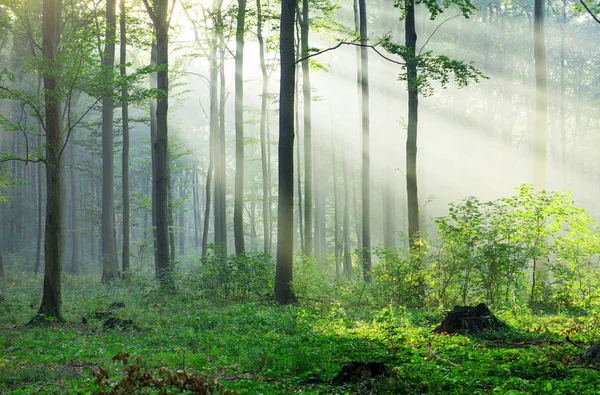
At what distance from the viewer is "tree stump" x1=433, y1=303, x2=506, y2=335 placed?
8328mm

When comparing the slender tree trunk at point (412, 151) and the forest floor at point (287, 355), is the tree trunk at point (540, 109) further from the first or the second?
the forest floor at point (287, 355)

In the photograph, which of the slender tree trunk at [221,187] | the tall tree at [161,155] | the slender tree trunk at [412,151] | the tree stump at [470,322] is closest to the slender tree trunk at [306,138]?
the slender tree trunk at [221,187]

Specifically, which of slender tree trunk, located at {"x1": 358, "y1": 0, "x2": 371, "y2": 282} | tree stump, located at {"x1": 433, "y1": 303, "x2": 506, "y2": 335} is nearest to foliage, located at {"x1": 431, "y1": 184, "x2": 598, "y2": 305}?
tree stump, located at {"x1": 433, "y1": 303, "x2": 506, "y2": 335}

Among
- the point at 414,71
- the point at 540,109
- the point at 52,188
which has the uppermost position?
the point at 414,71

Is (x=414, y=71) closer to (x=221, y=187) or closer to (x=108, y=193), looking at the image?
(x=221, y=187)

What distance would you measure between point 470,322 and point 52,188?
905 cm

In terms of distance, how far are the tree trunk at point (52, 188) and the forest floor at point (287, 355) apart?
720 mm

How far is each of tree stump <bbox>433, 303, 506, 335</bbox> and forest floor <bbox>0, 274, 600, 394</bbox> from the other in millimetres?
319

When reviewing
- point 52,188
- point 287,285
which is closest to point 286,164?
point 287,285

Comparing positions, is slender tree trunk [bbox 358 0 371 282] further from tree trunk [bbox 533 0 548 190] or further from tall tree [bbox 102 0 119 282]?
tall tree [bbox 102 0 119 282]

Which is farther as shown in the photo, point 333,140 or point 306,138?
point 333,140

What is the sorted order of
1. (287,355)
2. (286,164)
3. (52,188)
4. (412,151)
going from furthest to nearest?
(412,151)
(286,164)
(52,188)
(287,355)

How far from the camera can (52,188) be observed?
11.5 meters

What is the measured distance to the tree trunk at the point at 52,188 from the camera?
11367 mm
